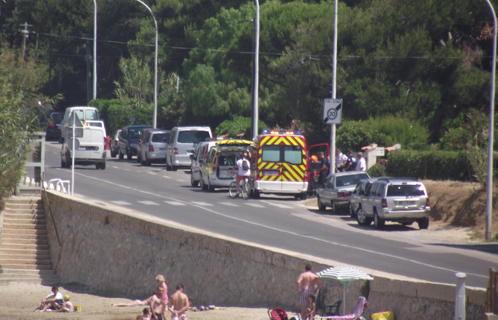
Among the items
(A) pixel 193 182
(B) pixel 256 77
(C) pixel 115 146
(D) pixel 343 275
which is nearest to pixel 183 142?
(A) pixel 193 182

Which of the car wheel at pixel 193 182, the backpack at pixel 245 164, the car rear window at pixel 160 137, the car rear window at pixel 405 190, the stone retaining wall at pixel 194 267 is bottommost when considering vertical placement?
the stone retaining wall at pixel 194 267

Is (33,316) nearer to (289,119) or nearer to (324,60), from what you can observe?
(324,60)

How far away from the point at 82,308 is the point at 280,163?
Answer: 10836 millimetres

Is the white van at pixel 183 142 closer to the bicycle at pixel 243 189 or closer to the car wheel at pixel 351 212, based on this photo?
the bicycle at pixel 243 189

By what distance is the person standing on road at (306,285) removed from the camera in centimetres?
1241

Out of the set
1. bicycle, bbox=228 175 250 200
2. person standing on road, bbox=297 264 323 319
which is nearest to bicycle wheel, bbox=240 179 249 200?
bicycle, bbox=228 175 250 200

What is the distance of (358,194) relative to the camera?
24594mm

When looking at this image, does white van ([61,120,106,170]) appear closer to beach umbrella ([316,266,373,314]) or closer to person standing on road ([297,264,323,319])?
person standing on road ([297,264,323,319])

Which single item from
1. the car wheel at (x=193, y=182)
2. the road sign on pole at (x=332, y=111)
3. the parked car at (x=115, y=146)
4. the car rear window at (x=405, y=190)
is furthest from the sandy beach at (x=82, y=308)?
the parked car at (x=115, y=146)

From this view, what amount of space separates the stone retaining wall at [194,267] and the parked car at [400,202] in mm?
6324

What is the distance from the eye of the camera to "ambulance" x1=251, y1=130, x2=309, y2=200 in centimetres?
2894

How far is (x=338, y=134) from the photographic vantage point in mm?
34438

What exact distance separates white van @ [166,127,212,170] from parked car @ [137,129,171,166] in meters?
2.11

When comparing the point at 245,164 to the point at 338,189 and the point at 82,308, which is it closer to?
the point at 338,189
